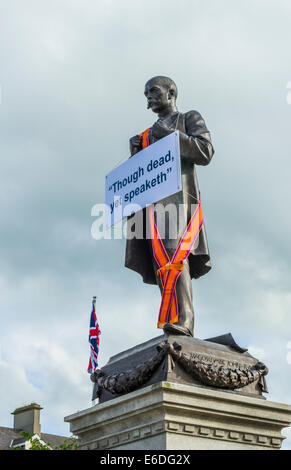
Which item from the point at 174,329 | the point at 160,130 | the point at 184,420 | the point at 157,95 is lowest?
the point at 184,420

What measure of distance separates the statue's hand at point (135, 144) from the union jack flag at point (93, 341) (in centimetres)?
1655

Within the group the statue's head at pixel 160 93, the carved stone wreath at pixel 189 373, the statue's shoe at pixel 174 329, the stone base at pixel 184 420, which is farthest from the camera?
the statue's head at pixel 160 93

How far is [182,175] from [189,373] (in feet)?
8.55

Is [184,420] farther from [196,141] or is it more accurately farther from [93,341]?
[93,341]

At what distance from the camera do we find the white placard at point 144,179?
30.2 feet

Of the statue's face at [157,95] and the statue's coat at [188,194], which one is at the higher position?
the statue's face at [157,95]

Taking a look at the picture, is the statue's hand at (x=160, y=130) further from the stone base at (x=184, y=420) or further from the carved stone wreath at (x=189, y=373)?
the stone base at (x=184, y=420)

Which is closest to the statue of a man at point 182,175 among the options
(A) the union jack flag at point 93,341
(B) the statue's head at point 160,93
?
(B) the statue's head at point 160,93

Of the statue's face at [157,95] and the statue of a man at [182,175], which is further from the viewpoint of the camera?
the statue's face at [157,95]

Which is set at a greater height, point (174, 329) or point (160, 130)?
point (160, 130)

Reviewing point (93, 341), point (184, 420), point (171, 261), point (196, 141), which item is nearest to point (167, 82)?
point (196, 141)

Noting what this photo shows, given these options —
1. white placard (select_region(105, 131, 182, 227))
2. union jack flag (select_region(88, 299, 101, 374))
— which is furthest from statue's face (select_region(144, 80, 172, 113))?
union jack flag (select_region(88, 299, 101, 374))

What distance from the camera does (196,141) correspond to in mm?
9430
